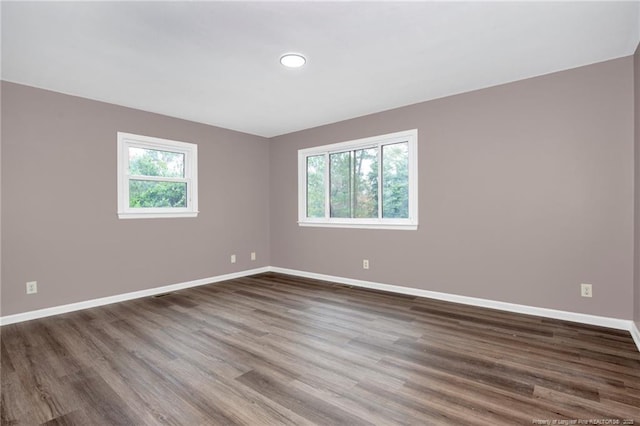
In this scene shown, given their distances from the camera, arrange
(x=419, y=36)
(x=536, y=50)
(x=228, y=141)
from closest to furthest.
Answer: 1. (x=419, y=36)
2. (x=536, y=50)
3. (x=228, y=141)

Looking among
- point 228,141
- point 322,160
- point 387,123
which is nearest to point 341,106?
point 387,123

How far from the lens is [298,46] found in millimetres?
2527

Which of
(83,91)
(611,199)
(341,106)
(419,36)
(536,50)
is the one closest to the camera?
(419,36)

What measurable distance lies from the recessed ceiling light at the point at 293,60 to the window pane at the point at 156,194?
2575 millimetres

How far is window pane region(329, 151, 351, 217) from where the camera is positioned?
477 centimetres

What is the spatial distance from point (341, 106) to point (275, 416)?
3440 mm

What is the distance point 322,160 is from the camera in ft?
16.7

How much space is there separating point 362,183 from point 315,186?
918 millimetres

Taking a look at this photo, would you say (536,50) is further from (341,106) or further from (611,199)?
(341,106)

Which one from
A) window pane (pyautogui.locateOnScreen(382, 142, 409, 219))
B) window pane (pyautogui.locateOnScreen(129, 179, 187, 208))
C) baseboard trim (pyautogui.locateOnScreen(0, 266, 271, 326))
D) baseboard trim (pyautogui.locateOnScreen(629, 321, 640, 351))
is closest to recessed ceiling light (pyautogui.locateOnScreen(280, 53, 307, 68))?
window pane (pyautogui.locateOnScreen(382, 142, 409, 219))

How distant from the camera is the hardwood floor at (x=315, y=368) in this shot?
172 cm

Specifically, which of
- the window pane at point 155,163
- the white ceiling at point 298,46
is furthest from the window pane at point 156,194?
the white ceiling at point 298,46

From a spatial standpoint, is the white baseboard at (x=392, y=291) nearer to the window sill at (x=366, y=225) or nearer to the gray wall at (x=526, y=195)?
the gray wall at (x=526, y=195)

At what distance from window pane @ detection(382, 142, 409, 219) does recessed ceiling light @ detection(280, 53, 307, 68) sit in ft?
6.15
